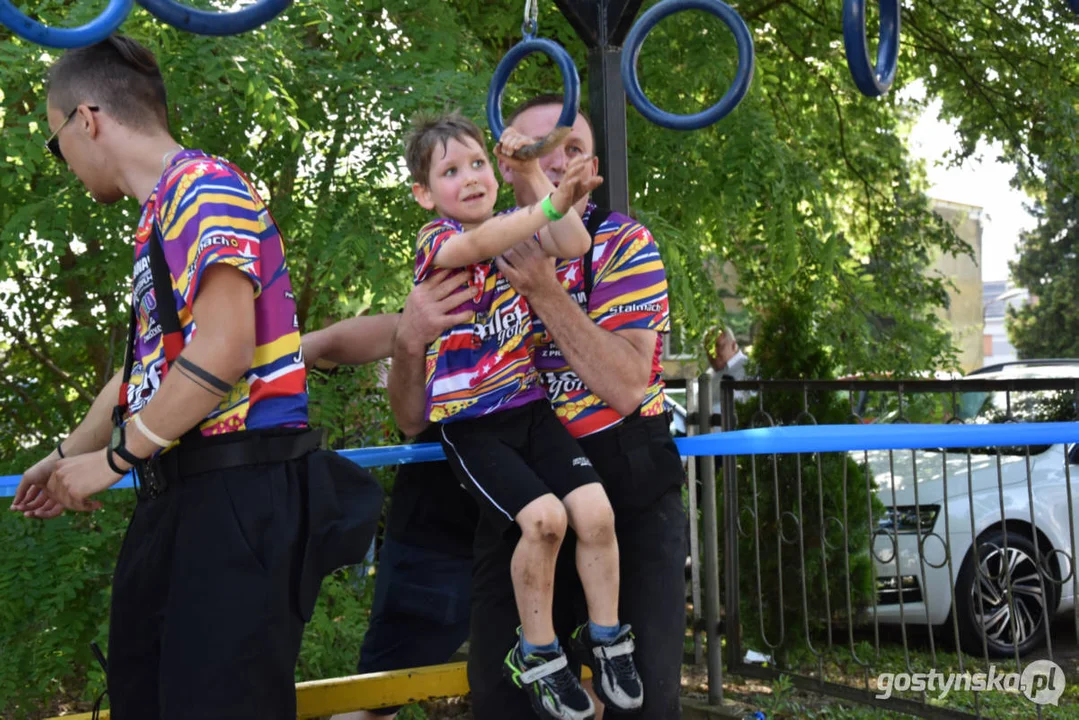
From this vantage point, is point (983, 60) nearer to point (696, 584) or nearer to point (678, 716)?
point (696, 584)

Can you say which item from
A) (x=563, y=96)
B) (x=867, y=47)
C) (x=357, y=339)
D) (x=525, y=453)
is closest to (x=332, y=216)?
(x=357, y=339)

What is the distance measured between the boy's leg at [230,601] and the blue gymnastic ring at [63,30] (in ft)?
2.62

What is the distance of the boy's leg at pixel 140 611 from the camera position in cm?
221

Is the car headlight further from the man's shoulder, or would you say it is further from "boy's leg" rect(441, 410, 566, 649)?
the man's shoulder

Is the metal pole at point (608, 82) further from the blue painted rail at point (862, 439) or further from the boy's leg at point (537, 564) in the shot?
the boy's leg at point (537, 564)

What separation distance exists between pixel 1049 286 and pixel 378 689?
34457mm

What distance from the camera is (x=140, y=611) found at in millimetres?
2240

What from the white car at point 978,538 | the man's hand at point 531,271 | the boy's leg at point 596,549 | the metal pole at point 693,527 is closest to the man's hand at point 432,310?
the man's hand at point 531,271

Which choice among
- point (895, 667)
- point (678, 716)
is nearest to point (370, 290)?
point (678, 716)

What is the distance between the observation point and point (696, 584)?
5.74m

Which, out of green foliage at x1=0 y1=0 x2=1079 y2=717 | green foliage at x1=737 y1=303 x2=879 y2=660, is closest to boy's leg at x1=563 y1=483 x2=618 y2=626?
green foliage at x1=0 y1=0 x2=1079 y2=717

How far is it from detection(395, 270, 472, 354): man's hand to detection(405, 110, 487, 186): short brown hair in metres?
0.30

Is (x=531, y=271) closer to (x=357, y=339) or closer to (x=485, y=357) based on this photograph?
(x=485, y=357)

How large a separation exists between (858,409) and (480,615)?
16.9ft
